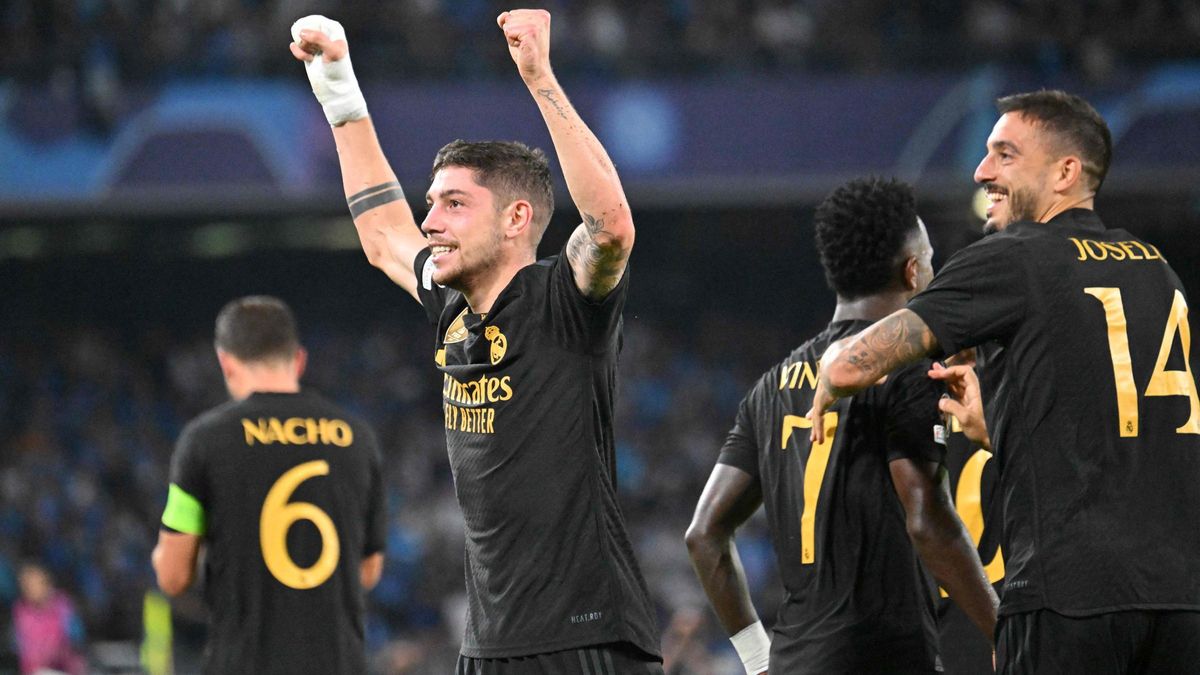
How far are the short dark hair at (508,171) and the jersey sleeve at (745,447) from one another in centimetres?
106

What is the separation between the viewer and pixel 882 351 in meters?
3.69

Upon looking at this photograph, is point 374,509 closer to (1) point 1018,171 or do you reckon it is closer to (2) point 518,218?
(2) point 518,218

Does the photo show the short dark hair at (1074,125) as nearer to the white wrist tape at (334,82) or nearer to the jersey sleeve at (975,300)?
the jersey sleeve at (975,300)

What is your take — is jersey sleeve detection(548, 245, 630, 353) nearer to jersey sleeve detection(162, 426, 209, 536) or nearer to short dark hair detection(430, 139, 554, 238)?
short dark hair detection(430, 139, 554, 238)

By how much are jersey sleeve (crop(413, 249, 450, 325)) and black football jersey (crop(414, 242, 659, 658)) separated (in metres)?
0.42

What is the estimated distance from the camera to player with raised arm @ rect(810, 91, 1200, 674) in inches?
140

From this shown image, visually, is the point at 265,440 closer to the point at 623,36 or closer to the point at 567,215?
the point at 623,36

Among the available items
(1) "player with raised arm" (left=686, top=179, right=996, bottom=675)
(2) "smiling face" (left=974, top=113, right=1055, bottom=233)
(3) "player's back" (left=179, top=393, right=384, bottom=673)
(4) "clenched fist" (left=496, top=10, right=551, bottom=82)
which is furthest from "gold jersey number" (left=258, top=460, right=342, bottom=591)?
(2) "smiling face" (left=974, top=113, right=1055, bottom=233)

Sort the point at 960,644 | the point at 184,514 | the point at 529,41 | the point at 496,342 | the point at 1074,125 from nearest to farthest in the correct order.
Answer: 1. the point at 529,41
2. the point at 496,342
3. the point at 1074,125
4. the point at 960,644
5. the point at 184,514

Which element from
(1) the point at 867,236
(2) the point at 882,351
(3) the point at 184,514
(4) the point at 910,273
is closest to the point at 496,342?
(2) the point at 882,351

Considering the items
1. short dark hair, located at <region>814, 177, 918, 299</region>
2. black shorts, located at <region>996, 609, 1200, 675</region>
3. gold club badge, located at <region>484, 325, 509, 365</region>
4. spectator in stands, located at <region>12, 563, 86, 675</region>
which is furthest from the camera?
spectator in stands, located at <region>12, 563, 86, 675</region>

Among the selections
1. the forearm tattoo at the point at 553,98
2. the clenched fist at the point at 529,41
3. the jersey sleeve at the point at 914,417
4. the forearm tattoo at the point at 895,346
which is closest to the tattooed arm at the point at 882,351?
the forearm tattoo at the point at 895,346

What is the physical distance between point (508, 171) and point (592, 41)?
12.8 meters

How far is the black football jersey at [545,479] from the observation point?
3.65 metres
